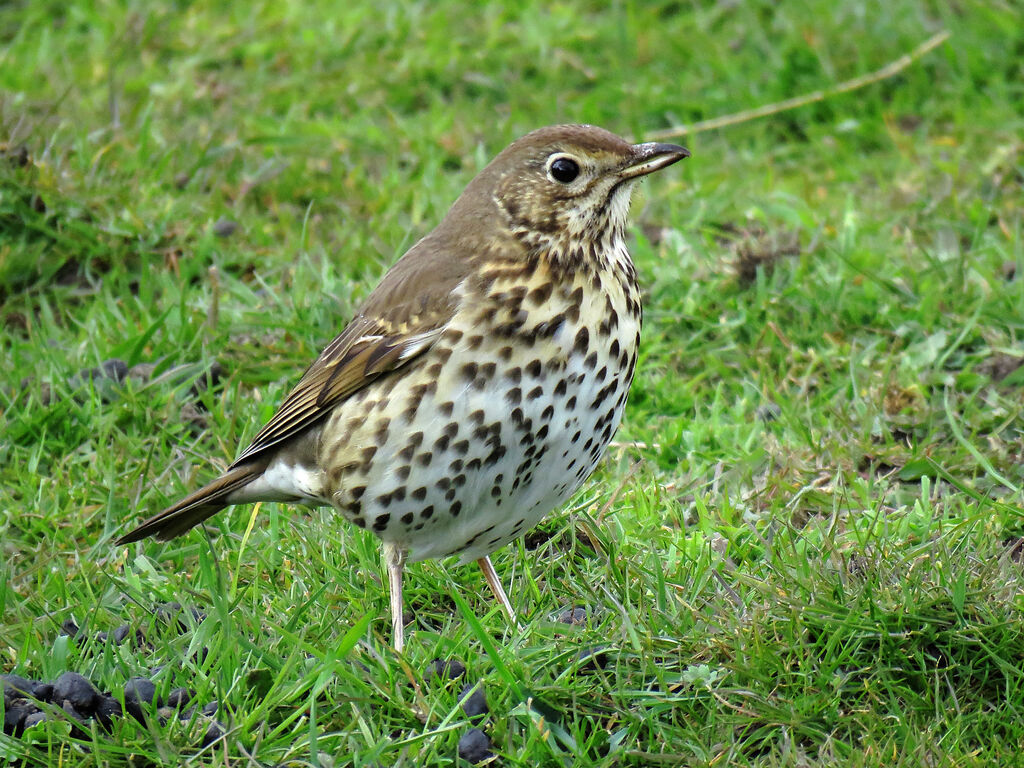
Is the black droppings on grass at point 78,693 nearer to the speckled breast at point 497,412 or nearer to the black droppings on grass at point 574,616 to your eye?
the speckled breast at point 497,412

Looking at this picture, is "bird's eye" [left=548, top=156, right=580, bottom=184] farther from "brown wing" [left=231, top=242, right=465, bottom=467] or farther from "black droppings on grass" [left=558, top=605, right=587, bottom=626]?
"black droppings on grass" [left=558, top=605, right=587, bottom=626]

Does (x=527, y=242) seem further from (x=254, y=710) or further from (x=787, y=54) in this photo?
(x=787, y=54)


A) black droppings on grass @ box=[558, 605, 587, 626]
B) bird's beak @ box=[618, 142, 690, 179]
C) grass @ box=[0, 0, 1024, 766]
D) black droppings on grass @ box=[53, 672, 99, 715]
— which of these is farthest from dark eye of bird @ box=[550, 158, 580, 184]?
black droppings on grass @ box=[53, 672, 99, 715]

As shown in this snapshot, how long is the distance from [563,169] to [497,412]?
2.42ft

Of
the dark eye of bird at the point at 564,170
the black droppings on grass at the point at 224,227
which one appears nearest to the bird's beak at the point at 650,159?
the dark eye of bird at the point at 564,170

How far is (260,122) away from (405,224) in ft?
4.12

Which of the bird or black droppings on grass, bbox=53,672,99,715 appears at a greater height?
the bird

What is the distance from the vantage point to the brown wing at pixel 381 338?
12.8 ft

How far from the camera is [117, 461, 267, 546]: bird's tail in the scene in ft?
14.1

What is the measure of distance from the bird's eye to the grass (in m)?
1.08

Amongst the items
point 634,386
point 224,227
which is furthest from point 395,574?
point 224,227

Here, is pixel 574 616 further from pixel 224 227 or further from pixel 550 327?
pixel 224 227

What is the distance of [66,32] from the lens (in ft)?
25.7

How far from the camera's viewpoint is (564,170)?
157 inches
